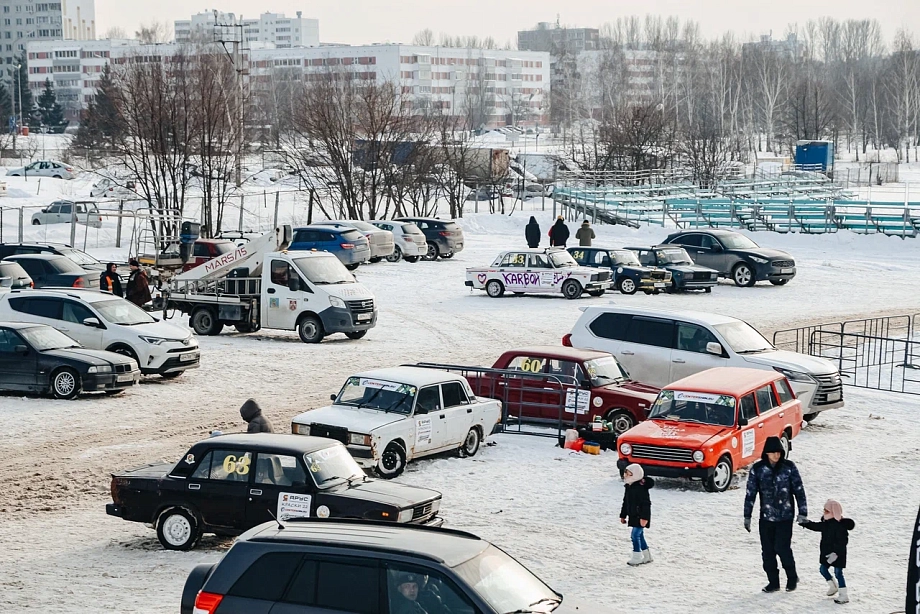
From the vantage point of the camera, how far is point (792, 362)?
1958 centimetres

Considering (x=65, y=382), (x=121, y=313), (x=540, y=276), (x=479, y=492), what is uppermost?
(x=121, y=313)

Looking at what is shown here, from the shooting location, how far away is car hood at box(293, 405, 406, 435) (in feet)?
49.1

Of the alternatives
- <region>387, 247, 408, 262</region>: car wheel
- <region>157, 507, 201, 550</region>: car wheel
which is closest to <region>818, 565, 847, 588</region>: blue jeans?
<region>157, 507, 201, 550</region>: car wheel

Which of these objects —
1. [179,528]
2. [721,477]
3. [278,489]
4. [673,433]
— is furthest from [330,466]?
[721,477]

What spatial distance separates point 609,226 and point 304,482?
38558mm

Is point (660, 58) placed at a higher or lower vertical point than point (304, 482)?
higher

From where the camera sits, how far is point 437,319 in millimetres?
29312

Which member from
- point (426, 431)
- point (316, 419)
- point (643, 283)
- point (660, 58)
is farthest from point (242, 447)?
point (660, 58)

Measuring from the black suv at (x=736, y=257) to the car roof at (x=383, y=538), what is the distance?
28365 millimetres

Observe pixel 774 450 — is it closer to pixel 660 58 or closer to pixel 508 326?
pixel 508 326

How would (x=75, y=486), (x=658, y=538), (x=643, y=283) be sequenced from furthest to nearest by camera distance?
(x=643, y=283) → (x=75, y=486) → (x=658, y=538)

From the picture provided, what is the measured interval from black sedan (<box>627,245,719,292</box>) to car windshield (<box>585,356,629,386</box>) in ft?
50.2

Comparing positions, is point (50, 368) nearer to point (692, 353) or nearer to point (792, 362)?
point (692, 353)

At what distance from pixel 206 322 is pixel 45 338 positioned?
666 cm
